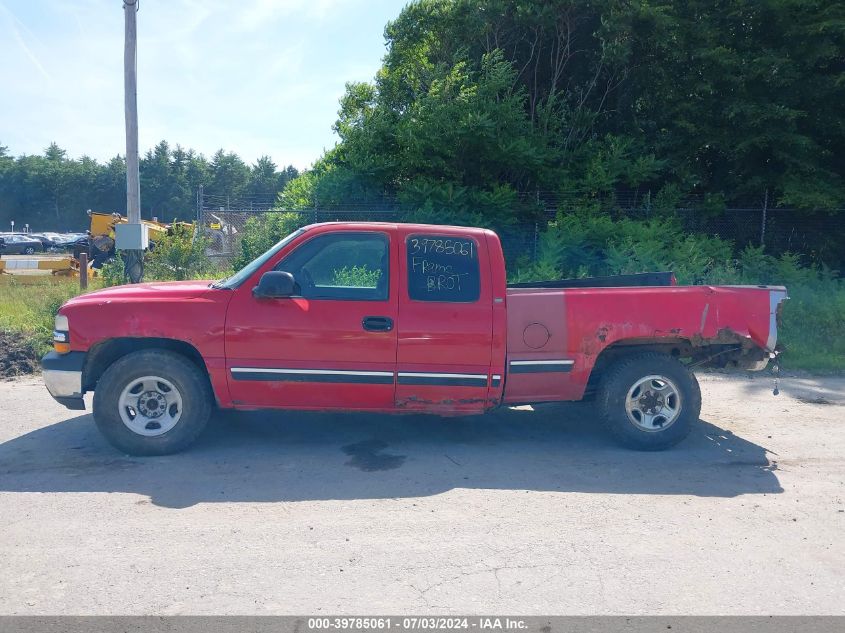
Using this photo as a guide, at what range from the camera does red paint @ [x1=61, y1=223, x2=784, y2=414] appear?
5855 millimetres

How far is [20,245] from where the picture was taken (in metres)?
47.8

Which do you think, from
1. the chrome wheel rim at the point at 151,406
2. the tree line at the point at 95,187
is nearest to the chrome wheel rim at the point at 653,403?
the chrome wheel rim at the point at 151,406

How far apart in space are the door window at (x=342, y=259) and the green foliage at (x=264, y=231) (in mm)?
8965

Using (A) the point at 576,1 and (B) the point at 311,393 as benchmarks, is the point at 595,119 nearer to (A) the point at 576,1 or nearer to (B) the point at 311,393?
(A) the point at 576,1

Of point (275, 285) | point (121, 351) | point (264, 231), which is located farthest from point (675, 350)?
point (264, 231)

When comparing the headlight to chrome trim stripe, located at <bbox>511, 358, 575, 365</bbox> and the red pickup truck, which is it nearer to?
the red pickup truck

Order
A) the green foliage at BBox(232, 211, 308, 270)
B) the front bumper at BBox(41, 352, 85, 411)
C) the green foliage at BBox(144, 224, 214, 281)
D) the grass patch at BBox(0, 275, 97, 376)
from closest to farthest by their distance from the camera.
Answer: the front bumper at BBox(41, 352, 85, 411) → the grass patch at BBox(0, 275, 97, 376) → the green foliage at BBox(144, 224, 214, 281) → the green foliage at BBox(232, 211, 308, 270)

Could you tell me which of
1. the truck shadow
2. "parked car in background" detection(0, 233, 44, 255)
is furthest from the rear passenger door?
"parked car in background" detection(0, 233, 44, 255)

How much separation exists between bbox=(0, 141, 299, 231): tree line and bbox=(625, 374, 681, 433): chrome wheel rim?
65.9 meters

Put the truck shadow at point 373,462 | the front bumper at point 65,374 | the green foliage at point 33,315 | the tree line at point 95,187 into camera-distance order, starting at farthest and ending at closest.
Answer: the tree line at point 95,187 → the green foliage at point 33,315 → the front bumper at point 65,374 → the truck shadow at point 373,462

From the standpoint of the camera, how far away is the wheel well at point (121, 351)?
5.98 metres

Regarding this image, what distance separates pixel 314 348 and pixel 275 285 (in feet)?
1.95

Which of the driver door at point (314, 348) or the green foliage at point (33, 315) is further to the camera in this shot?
the green foliage at point (33, 315)

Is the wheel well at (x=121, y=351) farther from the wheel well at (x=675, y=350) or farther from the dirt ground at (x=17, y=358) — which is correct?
the dirt ground at (x=17, y=358)
